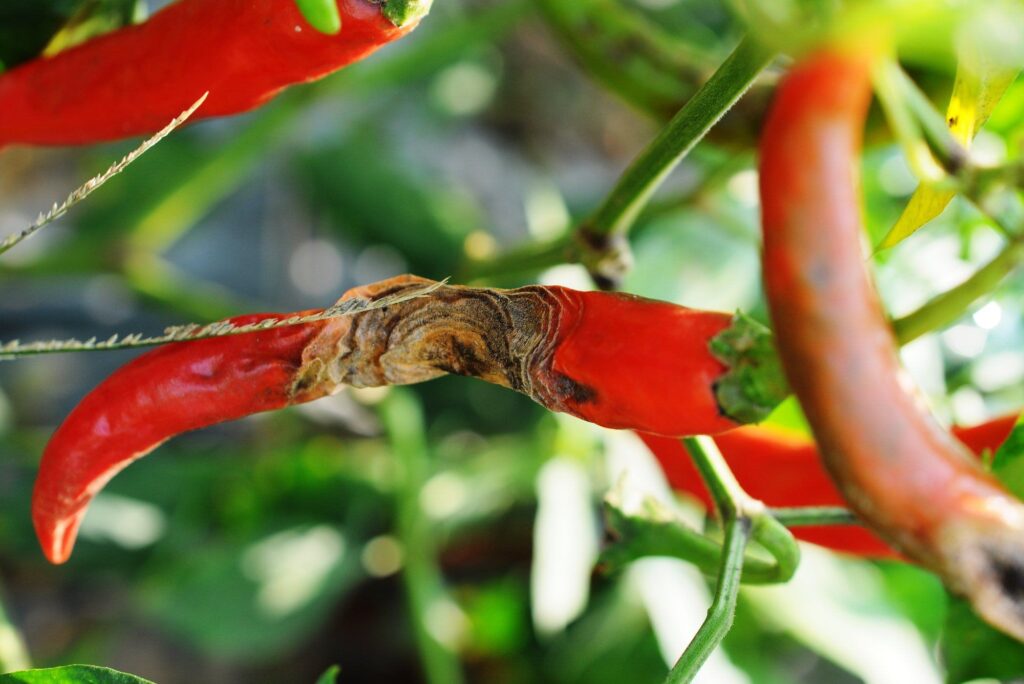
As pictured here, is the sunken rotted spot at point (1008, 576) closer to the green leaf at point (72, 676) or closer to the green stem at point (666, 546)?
the green stem at point (666, 546)

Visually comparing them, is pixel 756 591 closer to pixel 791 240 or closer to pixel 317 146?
pixel 791 240

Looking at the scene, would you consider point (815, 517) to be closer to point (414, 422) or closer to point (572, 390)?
point (572, 390)

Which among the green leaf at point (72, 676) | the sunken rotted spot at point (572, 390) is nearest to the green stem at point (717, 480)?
the sunken rotted spot at point (572, 390)

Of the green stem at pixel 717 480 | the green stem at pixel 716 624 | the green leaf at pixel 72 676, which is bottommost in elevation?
the green leaf at pixel 72 676

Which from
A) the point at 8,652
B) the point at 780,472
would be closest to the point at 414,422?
the point at 8,652

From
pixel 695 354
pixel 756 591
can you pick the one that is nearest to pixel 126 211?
pixel 756 591

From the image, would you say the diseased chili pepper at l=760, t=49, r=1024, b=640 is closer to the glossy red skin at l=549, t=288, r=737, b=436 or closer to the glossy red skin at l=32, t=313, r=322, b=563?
the glossy red skin at l=549, t=288, r=737, b=436

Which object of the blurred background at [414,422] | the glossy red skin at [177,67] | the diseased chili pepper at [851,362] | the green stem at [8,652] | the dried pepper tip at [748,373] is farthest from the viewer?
the blurred background at [414,422]
